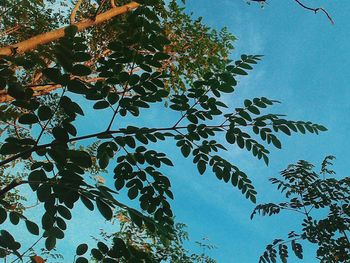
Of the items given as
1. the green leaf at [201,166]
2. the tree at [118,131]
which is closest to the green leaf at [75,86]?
the tree at [118,131]

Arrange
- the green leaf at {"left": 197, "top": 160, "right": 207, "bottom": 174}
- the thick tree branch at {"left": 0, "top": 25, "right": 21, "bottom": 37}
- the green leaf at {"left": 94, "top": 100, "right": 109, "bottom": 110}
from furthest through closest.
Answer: the thick tree branch at {"left": 0, "top": 25, "right": 21, "bottom": 37}
the green leaf at {"left": 197, "top": 160, "right": 207, "bottom": 174}
the green leaf at {"left": 94, "top": 100, "right": 109, "bottom": 110}

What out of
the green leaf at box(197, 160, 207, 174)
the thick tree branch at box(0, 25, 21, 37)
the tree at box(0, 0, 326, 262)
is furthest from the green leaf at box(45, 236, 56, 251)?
the thick tree branch at box(0, 25, 21, 37)

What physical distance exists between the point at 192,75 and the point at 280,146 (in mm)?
7163

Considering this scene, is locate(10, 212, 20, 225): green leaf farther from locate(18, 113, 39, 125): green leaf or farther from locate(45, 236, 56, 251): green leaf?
locate(18, 113, 39, 125): green leaf

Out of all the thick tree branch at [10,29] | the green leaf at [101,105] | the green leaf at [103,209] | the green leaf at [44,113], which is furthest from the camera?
the thick tree branch at [10,29]

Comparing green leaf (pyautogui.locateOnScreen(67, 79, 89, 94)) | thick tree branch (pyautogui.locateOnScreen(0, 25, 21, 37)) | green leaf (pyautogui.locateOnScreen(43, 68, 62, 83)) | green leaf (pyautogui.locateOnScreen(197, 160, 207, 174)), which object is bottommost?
green leaf (pyautogui.locateOnScreen(67, 79, 89, 94))

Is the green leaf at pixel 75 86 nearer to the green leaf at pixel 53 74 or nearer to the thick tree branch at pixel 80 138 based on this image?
the green leaf at pixel 53 74

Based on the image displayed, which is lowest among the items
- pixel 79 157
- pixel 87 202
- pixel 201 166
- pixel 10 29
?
pixel 87 202

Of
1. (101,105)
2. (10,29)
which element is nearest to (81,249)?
(101,105)

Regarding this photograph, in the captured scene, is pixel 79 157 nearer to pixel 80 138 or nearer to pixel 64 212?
pixel 80 138

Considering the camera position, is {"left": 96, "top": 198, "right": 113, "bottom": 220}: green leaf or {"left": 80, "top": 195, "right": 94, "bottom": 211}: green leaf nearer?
{"left": 96, "top": 198, "right": 113, "bottom": 220}: green leaf

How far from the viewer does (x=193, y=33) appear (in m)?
9.66

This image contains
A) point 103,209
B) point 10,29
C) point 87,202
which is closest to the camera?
point 103,209

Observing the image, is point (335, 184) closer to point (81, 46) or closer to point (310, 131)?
point (310, 131)
